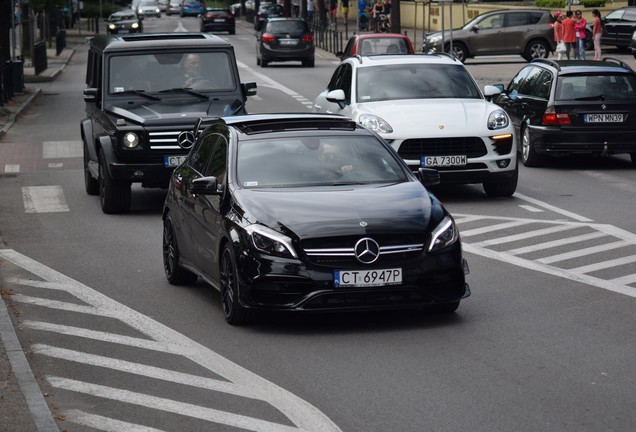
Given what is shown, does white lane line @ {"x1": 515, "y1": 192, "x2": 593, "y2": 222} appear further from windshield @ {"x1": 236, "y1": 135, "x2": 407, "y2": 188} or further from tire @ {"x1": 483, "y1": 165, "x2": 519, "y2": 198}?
windshield @ {"x1": 236, "y1": 135, "x2": 407, "y2": 188}

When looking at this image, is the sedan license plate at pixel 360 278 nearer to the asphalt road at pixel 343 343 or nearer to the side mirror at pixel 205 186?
the asphalt road at pixel 343 343

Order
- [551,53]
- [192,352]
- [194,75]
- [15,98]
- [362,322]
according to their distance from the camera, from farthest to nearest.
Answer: [551,53] < [15,98] < [194,75] < [362,322] < [192,352]

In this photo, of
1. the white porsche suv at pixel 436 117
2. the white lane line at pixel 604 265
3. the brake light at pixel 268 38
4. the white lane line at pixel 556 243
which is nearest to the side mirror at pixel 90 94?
the white porsche suv at pixel 436 117

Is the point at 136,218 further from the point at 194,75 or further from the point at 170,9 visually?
the point at 170,9

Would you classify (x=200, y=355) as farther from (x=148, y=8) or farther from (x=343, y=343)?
(x=148, y=8)

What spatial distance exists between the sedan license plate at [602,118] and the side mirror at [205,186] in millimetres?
11025

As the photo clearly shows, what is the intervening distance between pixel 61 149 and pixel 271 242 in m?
16.4

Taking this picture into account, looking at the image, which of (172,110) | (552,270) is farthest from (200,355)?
(172,110)

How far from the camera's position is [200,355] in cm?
922

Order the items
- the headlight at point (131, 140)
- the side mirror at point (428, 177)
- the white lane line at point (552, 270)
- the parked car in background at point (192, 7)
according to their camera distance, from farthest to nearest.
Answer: the parked car in background at point (192, 7)
the headlight at point (131, 140)
the white lane line at point (552, 270)
the side mirror at point (428, 177)

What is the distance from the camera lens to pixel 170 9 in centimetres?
12056

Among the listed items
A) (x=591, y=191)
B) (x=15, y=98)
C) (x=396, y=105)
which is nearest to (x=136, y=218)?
(x=396, y=105)

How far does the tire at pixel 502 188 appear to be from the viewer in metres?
17.4

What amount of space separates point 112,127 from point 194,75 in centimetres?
143
